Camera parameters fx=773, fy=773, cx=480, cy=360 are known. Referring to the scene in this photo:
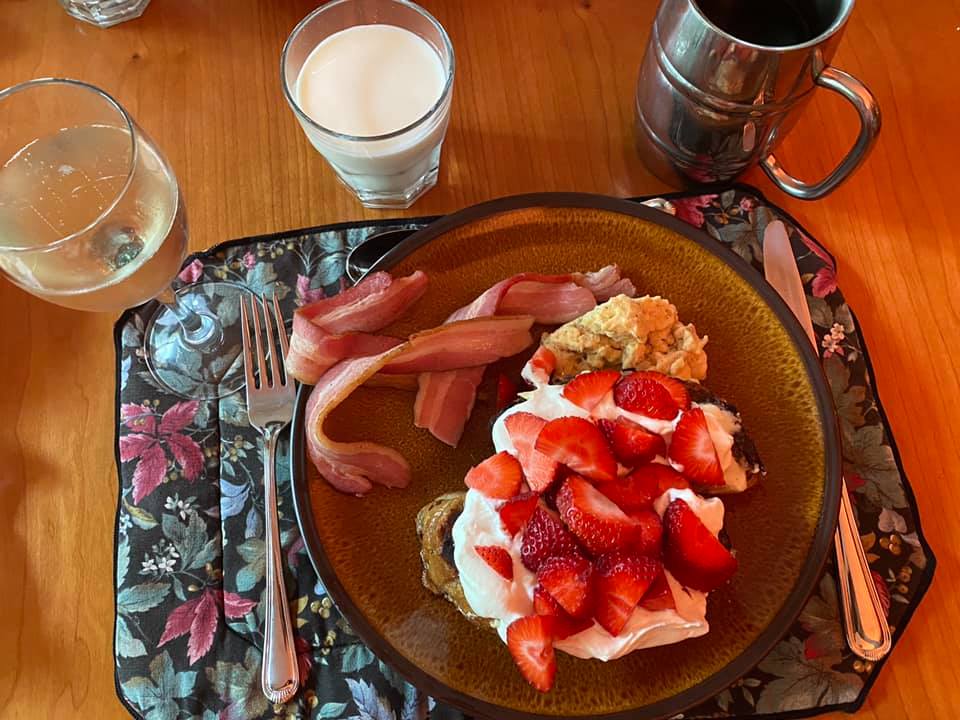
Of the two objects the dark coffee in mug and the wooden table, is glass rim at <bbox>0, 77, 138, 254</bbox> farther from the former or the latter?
the dark coffee in mug

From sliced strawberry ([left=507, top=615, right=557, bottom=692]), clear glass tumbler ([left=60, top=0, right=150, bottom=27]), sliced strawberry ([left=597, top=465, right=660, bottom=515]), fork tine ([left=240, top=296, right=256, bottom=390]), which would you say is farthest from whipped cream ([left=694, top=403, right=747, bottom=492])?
clear glass tumbler ([left=60, top=0, right=150, bottom=27])

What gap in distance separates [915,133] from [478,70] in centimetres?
86

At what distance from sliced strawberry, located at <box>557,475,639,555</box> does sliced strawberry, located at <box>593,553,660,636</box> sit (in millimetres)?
19

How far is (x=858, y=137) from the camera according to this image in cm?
123

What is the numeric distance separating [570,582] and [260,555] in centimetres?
52

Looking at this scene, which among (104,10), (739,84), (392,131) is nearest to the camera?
(739,84)

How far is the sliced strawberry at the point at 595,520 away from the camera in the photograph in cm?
98

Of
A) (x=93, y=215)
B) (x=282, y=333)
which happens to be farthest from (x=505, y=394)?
(x=93, y=215)

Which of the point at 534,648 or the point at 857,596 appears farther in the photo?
the point at 857,596

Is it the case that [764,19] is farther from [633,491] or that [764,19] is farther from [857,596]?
[857,596]

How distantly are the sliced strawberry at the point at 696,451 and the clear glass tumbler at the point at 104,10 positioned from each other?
1382 mm

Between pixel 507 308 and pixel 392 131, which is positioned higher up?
pixel 392 131

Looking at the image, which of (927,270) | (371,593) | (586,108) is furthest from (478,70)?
(371,593)

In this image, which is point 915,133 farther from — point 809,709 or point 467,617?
point 467,617
